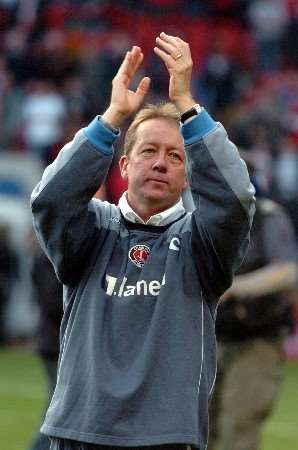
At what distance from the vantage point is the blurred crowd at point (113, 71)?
16891 millimetres

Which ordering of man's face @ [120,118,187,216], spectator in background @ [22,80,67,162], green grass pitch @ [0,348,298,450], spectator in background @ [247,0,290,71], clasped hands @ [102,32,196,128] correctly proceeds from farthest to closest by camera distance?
spectator in background @ [247,0,290,71]
spectator in background @ [22,80,67,162]
green grass pitch @ [0,348,298,450]
man's face @ [120,118,187,216]
clasped hands @ [102,32,196,128]

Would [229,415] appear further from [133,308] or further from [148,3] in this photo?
[148,3]

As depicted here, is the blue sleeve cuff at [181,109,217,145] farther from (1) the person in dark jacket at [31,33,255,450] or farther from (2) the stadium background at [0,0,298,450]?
(2) the stadium background at [0,0,298,450]

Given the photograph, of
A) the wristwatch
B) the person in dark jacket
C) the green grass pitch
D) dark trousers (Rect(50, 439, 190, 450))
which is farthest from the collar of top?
the green grass pitch

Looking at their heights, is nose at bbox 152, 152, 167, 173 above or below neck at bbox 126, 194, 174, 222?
above

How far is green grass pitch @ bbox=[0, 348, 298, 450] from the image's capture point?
1041 centimetres

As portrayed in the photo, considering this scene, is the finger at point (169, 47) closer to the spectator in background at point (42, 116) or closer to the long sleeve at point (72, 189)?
the long sleeve at point (72, 189)

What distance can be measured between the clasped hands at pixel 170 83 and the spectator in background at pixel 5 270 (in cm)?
1146

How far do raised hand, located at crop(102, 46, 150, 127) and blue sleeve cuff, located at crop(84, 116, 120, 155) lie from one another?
3 cm

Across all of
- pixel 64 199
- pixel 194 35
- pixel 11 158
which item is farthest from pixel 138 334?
pixel 194 35

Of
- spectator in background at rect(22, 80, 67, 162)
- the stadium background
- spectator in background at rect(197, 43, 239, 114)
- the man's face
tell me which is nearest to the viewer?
the man's face

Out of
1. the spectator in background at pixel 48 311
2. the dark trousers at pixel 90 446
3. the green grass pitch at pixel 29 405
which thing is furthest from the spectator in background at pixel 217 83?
the dark trousers at pixel 90 446

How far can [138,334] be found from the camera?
476 cm

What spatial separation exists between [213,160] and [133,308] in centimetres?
57
